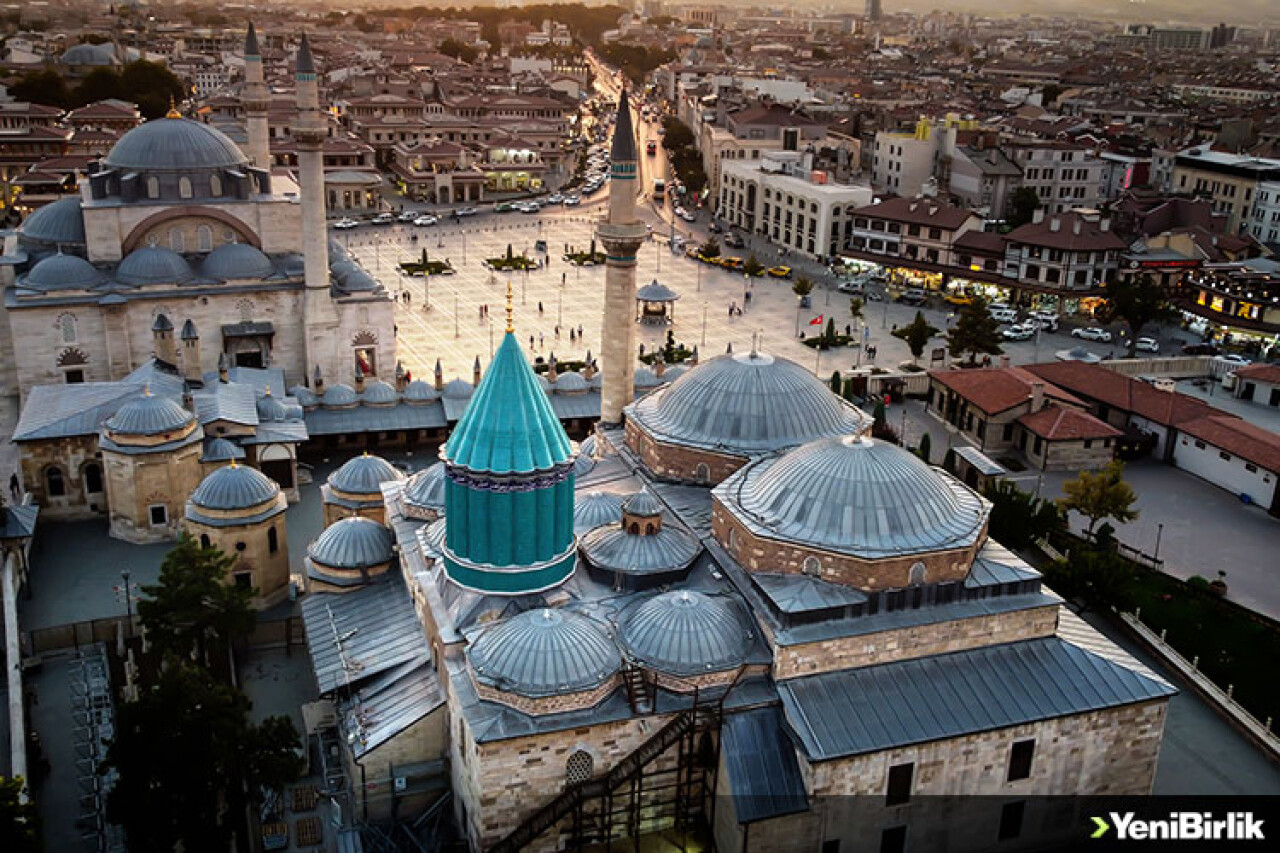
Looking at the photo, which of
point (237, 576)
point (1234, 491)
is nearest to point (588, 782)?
point (237, 576)

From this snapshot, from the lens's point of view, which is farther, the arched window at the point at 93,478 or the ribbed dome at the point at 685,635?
the arched window at the point at 93,478

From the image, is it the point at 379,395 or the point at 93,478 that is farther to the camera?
the point at 379,395

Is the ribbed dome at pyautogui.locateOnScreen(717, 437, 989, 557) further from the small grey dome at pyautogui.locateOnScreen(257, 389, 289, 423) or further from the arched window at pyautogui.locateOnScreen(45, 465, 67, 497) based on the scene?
the arched window at pyautogui.locateOnScreen(45, 465, 67, 497)

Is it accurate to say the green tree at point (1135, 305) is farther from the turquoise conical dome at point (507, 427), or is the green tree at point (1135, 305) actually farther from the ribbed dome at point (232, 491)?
the ribbed dome at point (232, 491)

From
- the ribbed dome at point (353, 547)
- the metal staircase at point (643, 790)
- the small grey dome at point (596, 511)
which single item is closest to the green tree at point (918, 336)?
the small grey dome at point (596, 511)

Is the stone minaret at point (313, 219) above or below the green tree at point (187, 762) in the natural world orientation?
above

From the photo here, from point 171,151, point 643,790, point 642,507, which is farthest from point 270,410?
point 643,790

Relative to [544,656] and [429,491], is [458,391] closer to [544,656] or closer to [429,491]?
[429,491]
